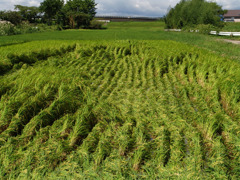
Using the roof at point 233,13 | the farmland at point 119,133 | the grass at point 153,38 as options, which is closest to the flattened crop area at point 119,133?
the farmland at point 119,133

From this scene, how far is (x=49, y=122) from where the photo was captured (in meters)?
2.35

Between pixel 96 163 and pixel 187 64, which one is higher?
pixel 187 64

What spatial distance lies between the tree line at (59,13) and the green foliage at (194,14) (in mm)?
17591

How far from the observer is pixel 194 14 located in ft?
89.0

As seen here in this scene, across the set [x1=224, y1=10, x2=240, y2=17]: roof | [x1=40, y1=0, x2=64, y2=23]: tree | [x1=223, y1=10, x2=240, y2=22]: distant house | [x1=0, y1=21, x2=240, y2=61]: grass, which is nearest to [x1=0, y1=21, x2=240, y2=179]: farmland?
[x1=0, y1=21, x2=240, y2=61]: grass

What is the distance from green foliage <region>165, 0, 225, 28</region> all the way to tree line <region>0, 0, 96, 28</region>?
17.6 metres

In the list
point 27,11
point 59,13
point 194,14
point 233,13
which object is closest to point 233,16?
point 233,13

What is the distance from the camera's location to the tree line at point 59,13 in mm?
34844

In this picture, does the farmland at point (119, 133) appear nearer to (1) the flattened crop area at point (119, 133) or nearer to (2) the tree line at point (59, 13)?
(1) the flattened crop area at point (119, 133)

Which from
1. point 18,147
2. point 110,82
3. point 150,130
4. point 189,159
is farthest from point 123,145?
point 110,82

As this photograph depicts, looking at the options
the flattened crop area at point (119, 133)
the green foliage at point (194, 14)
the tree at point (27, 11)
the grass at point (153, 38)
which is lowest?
the flattened crop area at point (119, 133)

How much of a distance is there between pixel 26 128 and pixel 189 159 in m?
1.86

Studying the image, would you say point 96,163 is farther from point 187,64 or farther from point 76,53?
point 76,53

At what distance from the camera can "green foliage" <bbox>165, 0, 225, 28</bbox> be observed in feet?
80.3
